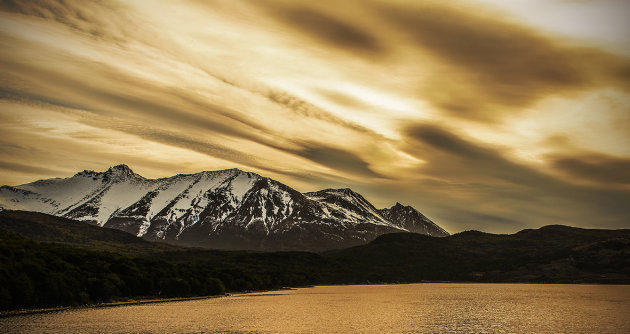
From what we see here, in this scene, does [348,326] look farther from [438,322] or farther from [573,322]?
[573,322]

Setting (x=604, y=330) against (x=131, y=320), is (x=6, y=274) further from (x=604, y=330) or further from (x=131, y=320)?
(x=604, y=330)

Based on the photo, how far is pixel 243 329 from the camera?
490ft

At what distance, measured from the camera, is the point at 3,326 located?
14050cm

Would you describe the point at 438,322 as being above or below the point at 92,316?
above

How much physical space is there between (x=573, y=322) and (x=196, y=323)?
4816 inches

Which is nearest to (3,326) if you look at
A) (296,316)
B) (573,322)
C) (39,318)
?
(39,318)

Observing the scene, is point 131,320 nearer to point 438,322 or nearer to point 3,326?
point 3,326

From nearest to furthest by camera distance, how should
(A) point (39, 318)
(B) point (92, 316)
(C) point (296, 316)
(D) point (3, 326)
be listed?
(D) point (3, 326) < (A) point (39, 318) < (B) point (92, 316) < (C) point (296, 316)

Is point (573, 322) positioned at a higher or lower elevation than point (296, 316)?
higher

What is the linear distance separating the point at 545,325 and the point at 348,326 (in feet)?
204

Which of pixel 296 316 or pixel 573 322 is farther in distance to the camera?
pixel 296 316

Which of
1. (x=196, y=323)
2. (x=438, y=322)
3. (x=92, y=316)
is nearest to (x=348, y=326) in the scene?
(x=438, y=322)

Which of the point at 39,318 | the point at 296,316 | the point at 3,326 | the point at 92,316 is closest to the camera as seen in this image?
the point at 3,326

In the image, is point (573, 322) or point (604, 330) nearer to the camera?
point (604, 330)
